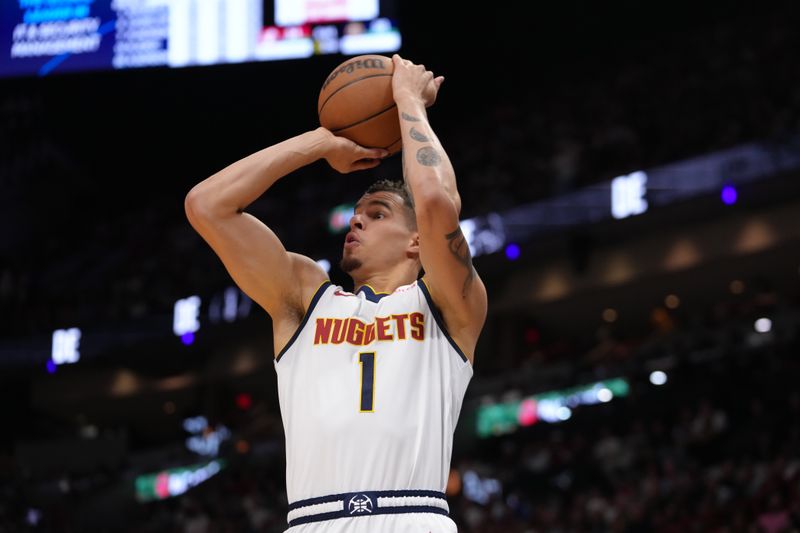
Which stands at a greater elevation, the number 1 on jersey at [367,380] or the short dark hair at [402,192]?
the short dark hair at [402,192]

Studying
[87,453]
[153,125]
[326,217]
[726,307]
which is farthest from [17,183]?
[726,307]

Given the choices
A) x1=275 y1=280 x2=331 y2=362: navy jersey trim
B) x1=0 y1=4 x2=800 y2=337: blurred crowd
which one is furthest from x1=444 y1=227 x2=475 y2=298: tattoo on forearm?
x1=0 y1=4 x2=800 y2=337: blurred crowd

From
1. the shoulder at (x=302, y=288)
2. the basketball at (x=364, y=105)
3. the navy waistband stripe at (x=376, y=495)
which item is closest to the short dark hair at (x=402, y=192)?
the basketball at (x=364, y=105)

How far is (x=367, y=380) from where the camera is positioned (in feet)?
11.7

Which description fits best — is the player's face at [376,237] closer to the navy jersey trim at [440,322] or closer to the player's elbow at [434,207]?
the navy jersey trim at [440,322]

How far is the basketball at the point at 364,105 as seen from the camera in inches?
156

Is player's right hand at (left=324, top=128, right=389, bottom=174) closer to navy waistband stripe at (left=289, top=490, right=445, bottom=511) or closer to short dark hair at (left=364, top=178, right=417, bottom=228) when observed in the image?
short dark hair at (left=364, top=178, right=417, bottom=228)

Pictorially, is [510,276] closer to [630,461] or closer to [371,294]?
[630,461]

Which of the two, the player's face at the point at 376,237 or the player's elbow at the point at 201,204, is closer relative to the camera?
the player's elbow at the point at 201,204

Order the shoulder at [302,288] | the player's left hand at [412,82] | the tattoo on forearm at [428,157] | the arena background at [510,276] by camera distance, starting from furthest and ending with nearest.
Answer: the arena background at [510,276], the player's left hand at [412,82], the shoulder at [302,288], the tattoo on forearm at [428,157]

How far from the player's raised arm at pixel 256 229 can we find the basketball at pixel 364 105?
163 millimetres

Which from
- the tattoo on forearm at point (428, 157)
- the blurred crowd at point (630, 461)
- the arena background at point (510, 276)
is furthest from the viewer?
the arena background at point (510, 276)

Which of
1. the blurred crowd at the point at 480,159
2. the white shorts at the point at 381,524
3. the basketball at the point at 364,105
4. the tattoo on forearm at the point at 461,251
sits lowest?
the white shorts at the point at 381,524

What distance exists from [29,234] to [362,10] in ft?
47.8
